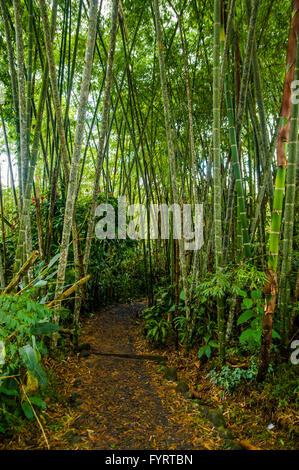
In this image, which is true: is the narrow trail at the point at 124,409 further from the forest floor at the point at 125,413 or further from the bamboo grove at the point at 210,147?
the bamboo grove at the point at 210,147

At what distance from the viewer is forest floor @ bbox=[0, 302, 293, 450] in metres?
1.24

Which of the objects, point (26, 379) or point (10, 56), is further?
point (10, 56)

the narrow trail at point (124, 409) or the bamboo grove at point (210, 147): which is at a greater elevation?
the bamboo grove at point (210, 147)

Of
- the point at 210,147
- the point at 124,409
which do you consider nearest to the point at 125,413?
the point at 124,409

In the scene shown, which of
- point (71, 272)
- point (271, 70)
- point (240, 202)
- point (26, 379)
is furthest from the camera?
point (271, 70)

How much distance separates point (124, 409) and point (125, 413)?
0.13ft

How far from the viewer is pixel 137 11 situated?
2.62m

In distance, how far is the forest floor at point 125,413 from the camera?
1.24 metres

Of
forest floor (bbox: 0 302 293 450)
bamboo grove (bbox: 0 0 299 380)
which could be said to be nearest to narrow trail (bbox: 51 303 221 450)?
forest floor (bbox: 0 302 293 450)

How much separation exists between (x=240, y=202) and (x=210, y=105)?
6.24ft

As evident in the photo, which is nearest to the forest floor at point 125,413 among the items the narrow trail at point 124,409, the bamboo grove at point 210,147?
the narrow trail at point 124,409
